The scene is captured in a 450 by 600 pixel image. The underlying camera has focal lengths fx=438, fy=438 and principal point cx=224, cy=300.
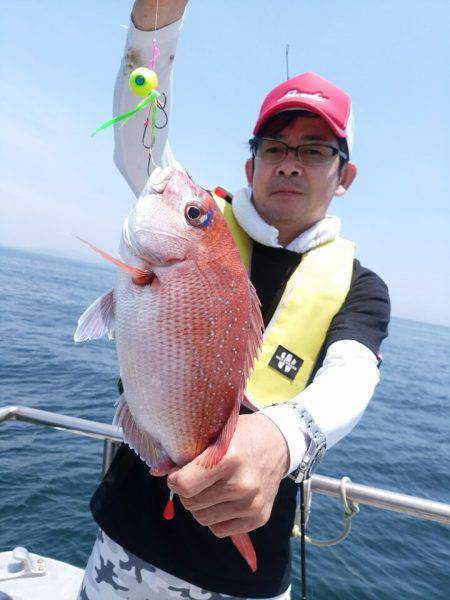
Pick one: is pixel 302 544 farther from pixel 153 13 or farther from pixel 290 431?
pixel 153 13

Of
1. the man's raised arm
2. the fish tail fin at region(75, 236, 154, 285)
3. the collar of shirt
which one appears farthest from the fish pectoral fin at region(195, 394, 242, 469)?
the man's raised arm

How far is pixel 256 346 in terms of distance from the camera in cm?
147

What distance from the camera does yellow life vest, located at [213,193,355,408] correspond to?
6.47ft

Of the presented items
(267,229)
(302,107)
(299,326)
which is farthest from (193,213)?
(302,107)

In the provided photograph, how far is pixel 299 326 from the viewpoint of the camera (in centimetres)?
205

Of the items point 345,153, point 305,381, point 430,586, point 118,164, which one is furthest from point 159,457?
point 430,586

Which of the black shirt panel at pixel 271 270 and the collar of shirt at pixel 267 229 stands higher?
the collar of shirt at pixel 267 229

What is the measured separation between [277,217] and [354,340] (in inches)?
30.7

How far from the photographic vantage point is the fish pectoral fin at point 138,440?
1368mm

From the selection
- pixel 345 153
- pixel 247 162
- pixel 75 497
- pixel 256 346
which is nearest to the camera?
pixel 256 346

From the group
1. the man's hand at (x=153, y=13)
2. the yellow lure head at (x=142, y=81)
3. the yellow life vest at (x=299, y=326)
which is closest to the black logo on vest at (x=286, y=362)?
the yellow life vest at (x=299, y=326)

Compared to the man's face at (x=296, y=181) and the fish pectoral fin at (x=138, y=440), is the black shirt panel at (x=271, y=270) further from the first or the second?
the fish pectoral fin at (x=138, y=440)

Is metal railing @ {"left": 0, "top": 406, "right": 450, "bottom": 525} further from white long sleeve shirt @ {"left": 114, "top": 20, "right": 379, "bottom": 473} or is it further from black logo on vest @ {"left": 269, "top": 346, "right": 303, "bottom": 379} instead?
white long sleeve shirt @ {"left": 114, "top": 20, "right": 379, "bottom": 473}

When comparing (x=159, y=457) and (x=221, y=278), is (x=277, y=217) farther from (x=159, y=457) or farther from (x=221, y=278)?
(x=159, y=457)
